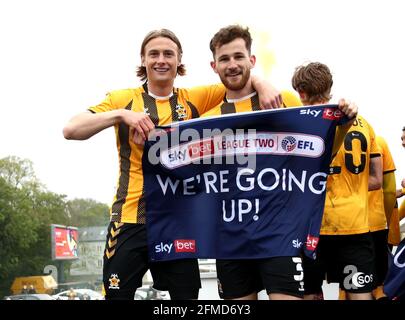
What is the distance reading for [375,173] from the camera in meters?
5.71

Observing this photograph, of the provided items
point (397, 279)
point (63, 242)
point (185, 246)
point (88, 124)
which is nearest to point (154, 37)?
point (88, 124)

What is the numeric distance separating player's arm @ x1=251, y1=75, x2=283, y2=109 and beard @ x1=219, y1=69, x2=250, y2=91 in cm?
11

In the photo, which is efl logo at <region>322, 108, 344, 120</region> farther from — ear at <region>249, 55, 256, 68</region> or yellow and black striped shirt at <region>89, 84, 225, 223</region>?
yellow and black striped shirt at <region>89, 84, 225, 223</region>

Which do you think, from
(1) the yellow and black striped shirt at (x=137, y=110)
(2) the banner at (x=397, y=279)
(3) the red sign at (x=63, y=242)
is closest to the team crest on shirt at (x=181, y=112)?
(1) the yellow and black striped shirt at (x=137, y=110)

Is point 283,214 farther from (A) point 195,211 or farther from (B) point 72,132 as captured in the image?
(B) point 72,132

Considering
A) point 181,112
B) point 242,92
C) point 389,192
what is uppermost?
point 242,92

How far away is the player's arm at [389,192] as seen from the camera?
258 inches

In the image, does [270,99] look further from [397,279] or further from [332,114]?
[397,279]

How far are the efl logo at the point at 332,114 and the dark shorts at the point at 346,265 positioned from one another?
4.11 ft

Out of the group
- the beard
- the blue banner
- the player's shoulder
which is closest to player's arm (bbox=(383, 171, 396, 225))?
the blue banner

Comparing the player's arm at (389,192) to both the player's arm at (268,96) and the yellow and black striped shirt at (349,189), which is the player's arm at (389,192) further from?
the player's arm at (268,96)

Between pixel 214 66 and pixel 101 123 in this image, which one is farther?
pixel 214 66

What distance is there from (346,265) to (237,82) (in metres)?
1.79

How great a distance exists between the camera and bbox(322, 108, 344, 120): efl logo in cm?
459
